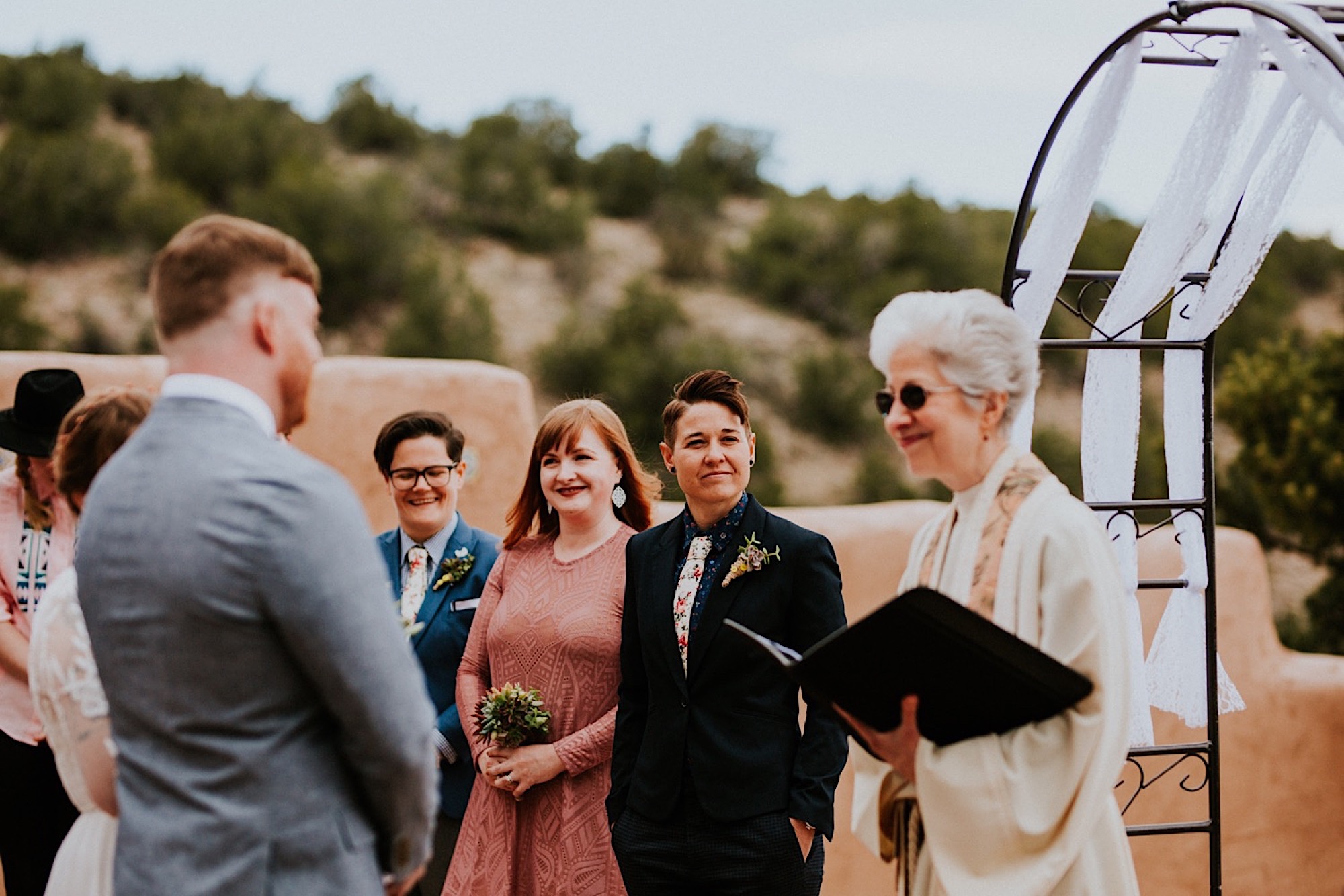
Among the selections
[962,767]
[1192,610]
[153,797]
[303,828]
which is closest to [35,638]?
[153,797]

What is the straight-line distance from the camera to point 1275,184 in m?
3.88

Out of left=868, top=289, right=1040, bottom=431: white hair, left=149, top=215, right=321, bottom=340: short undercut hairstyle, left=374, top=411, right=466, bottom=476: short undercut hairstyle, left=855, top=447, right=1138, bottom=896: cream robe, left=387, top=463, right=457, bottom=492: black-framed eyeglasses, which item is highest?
left=149, top=215, right=321, bottom=340: short undercut hairstyle

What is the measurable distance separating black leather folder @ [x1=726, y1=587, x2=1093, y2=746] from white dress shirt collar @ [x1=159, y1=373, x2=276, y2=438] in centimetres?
98

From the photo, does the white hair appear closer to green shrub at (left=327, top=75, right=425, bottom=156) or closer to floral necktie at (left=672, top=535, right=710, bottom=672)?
floral necktie at (left=672, top=535, right=710, bottom=672)

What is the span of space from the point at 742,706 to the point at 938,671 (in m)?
1.00

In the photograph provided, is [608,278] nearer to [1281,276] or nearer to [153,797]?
[1281,276]

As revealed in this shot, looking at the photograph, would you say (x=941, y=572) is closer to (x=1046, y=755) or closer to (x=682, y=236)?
(x=1046, y=755)

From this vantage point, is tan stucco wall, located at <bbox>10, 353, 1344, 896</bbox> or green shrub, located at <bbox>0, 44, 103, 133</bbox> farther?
green shrub, located at <bbox>0, 44, 103, 133</bbox>

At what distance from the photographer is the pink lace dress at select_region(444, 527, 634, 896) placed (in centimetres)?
339

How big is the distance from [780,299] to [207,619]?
18799mm

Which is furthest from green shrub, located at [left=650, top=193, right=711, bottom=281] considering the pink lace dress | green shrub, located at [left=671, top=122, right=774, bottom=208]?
the pink lace dress

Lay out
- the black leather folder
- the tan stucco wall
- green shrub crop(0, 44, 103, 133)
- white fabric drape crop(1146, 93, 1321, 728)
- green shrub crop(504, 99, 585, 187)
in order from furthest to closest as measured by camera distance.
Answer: green shrub crop(504, 99, 585, 187), green shrub crop(0, 44, 103, 133), the tan stucco wall, white fabric drape crop(1146, 93, 1321, 728), the black leather folder

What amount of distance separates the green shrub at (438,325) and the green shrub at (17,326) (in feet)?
13.3

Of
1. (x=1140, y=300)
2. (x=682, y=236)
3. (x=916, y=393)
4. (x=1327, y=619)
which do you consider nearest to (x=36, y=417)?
(x=916, y=393)
